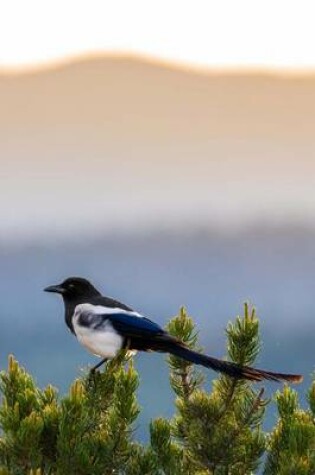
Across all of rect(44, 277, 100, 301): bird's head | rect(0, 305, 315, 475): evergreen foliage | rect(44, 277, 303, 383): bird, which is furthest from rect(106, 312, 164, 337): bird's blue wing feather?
rect(0, 305, 315, 475): evergreen foliage

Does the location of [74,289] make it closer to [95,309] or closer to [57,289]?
[57,289]

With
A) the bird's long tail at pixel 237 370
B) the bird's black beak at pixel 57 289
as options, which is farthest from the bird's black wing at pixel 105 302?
the bird's long tail at pixel 237 370

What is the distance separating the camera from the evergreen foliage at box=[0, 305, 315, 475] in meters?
6.25

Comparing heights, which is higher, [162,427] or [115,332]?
[115,332]

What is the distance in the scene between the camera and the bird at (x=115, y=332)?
7176 millimetres

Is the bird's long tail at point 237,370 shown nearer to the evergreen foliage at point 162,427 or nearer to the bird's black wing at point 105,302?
the evergreen foliage at point 162,427

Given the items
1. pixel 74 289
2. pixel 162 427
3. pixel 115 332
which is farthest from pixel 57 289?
pixel 162 427

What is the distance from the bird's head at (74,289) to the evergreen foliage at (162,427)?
85.4 inches

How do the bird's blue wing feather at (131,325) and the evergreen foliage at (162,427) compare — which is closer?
the evergreen foliage at (162,427)

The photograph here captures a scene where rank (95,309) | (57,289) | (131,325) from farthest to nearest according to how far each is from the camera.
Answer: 1. (57,289)
2. (95,309)
3. (131,325)

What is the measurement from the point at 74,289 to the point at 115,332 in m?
0.94

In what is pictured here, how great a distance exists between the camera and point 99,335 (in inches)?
346

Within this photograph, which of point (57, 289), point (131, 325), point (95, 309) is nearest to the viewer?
point (131, 325)

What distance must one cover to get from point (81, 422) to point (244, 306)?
3.73 ft
